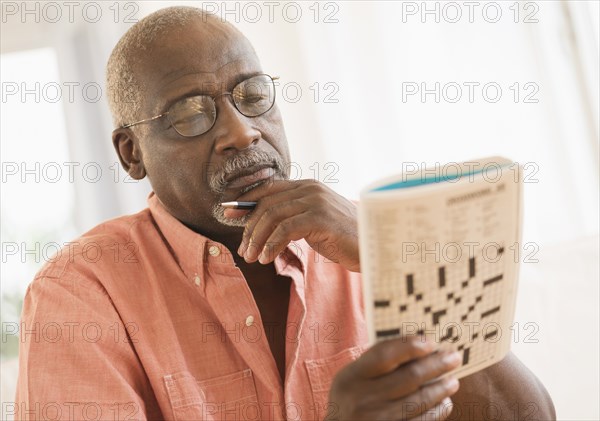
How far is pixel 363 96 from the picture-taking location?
Answer: 9.70 ft

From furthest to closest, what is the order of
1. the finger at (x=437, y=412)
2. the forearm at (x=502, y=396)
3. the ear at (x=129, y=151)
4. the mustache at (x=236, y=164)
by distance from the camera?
the ear at (x=129, y=151) < the mustache at (x=236, y=164) < the forearm at (x=502, y=396) < the finger at (x=437, y=412)

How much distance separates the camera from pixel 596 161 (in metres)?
2.92

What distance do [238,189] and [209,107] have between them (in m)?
0.20

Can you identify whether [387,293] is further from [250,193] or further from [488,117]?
[488,117]

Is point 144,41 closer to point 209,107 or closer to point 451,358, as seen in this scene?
point 209,107

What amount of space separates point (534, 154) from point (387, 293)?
87.8 inches

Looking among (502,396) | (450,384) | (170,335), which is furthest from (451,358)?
(170,335)

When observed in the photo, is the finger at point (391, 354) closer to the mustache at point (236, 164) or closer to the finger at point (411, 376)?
the finger at point (411, 376)

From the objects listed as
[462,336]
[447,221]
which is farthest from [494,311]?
[447,221]

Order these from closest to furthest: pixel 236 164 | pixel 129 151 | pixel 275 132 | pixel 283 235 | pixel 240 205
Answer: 1. pixel 283 235
2. pixel 240 205
3. pixel 236 164
4. pixel 275 132
5. pixel 129 151

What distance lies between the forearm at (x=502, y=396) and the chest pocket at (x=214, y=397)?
1.32 feet

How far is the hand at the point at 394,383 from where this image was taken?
91 centimetres

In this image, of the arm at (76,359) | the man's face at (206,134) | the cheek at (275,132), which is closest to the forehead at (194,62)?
the man's face at (206,134)

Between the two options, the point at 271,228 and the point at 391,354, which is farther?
the point at 271,228
